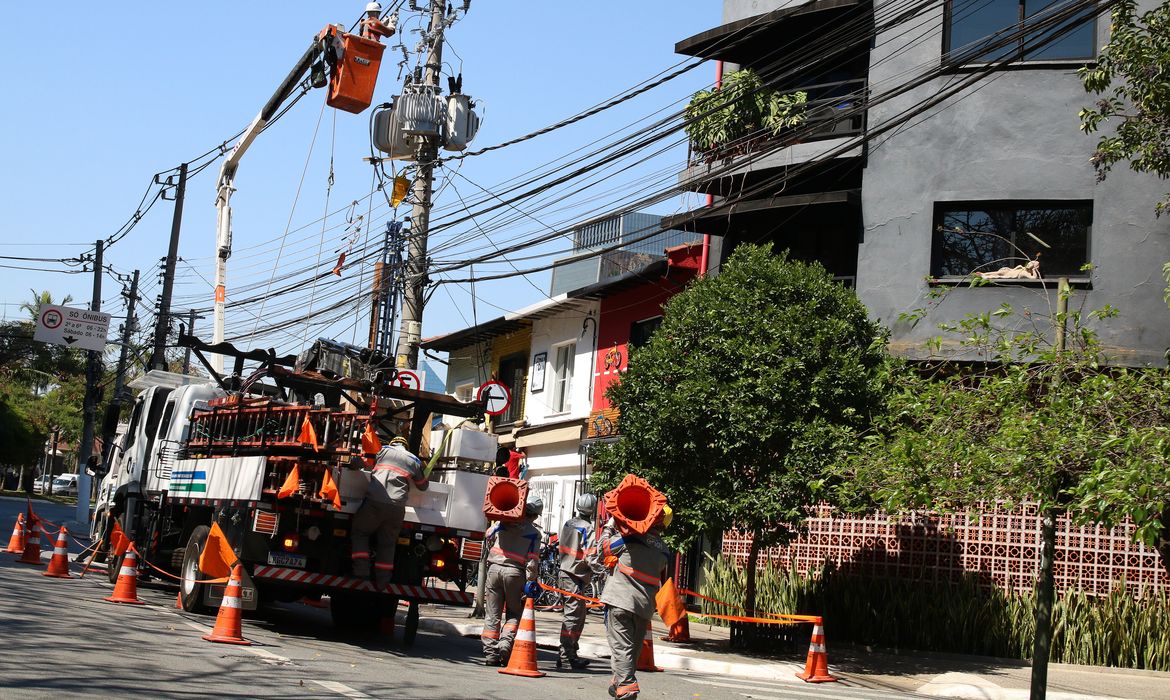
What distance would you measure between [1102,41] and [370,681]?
590 inches

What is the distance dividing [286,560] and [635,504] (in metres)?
4.40

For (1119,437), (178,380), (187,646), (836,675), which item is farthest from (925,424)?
(178,380)

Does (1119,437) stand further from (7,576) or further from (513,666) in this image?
(7,576)

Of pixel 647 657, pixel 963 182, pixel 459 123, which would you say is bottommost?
pixel 647 657

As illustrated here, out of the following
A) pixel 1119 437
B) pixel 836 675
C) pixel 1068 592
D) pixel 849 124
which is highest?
pixel 849 124

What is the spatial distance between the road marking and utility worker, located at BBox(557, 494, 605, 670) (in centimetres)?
397

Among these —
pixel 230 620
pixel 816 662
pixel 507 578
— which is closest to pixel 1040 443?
pixel 816 662

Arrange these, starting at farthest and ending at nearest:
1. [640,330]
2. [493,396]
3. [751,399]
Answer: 1. [640,330]
2. [493,396]
3. [751,399]

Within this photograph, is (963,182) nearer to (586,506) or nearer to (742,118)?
(742,118)

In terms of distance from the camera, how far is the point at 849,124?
68.7 ft

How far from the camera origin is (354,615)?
48.7ft

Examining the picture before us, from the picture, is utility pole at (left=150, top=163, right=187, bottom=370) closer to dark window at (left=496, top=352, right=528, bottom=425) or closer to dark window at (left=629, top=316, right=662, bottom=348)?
dark window at (left=496, top=352, right=528, bottom=425)

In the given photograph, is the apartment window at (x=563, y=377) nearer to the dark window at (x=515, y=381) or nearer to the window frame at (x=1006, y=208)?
the dark window at (x=515, y=381)

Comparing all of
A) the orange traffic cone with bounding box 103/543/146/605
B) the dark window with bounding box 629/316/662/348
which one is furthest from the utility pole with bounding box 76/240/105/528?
the orange traffic cone with bounding box 103/543/146/605
